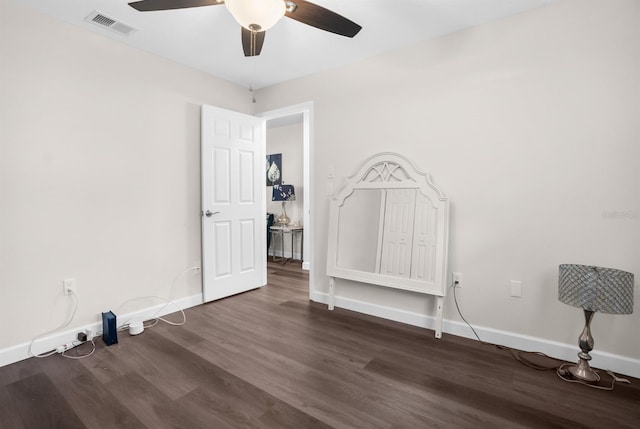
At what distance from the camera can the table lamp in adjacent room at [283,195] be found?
5.29 meters

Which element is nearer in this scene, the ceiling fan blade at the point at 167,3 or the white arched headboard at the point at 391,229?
the ceiling fan blade at the point at 167,3

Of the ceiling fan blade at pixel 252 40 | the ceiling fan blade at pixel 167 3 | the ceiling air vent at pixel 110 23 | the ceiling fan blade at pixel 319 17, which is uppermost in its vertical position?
the ceiling air vent at pixel 110 23

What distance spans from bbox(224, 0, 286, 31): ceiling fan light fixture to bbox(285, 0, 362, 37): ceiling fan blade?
115mm

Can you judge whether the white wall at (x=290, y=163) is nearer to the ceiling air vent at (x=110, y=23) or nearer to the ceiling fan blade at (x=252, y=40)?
the ceiling air vent at (x=110, y=23)

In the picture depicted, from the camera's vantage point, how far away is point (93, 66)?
251cm

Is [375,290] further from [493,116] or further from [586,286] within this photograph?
[493,116]

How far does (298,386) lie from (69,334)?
6.05 ft

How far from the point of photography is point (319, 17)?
1.75m

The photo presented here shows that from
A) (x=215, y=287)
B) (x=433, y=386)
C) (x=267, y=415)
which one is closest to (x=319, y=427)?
(x=267, y=415)

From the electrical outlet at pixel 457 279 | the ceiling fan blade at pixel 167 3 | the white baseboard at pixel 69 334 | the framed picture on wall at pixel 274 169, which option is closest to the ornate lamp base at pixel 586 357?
the electrical outlet at pixel 457 279

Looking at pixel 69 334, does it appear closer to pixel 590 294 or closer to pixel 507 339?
pixel 507 339

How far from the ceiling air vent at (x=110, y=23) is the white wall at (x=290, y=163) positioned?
318cm

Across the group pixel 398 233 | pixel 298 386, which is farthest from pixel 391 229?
pixel 298 386

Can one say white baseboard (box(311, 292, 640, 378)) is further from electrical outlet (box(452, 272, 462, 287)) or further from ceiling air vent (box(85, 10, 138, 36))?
ceiling air vent (box(85, 10, 138, 36))
